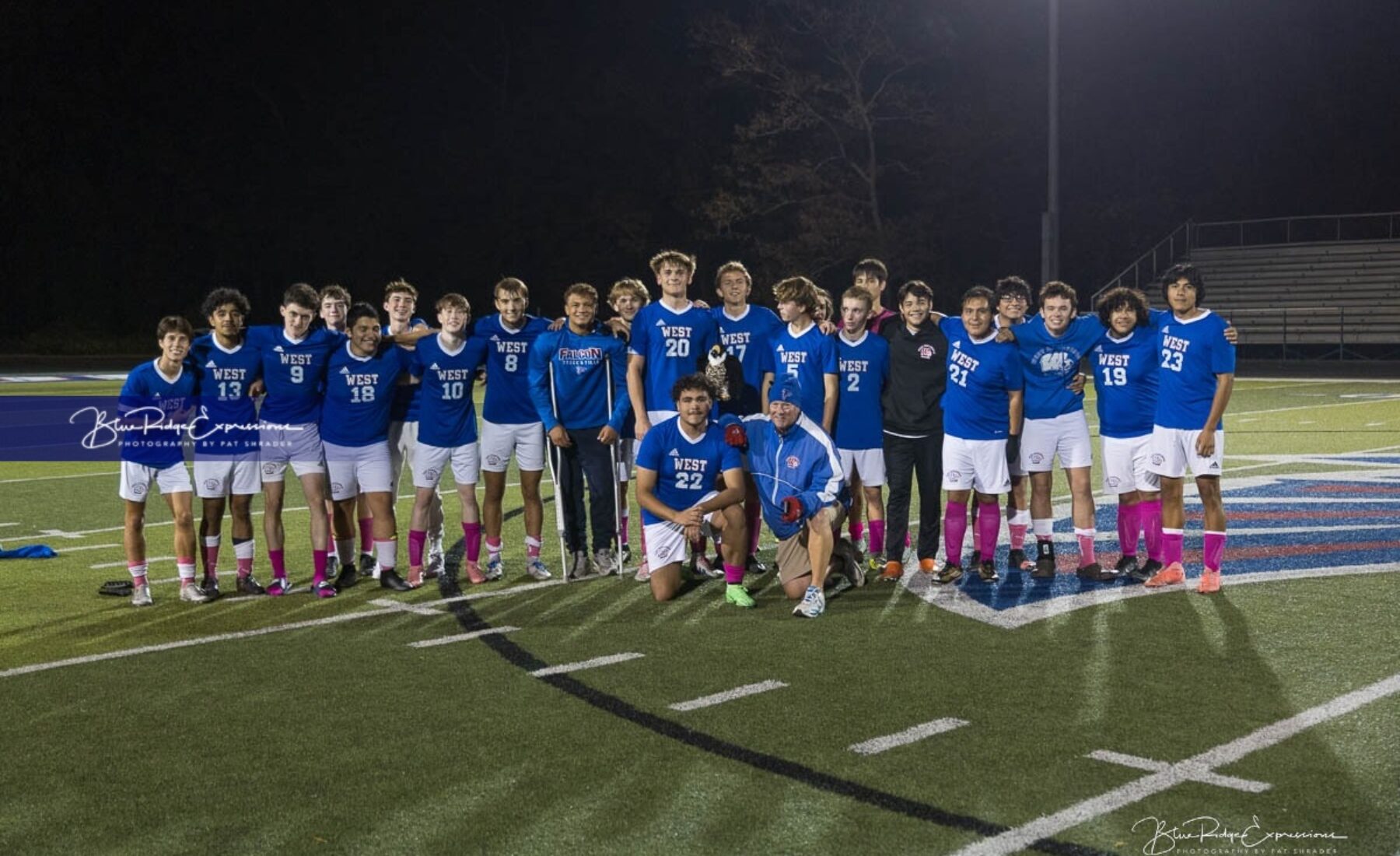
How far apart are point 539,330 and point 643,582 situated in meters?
1.74

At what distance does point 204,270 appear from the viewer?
154 ft

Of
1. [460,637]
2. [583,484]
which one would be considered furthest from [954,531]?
[460,637]

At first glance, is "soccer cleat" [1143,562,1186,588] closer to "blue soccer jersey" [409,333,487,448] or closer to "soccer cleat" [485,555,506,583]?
"soccer cleat" [485,555,506,583]

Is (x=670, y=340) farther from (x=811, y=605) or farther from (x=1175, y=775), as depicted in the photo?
(x=1175, y=775)

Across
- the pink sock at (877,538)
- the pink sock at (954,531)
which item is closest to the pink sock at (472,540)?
the pink sock at (877,538)

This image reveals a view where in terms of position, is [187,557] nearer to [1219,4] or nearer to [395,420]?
[395,420]

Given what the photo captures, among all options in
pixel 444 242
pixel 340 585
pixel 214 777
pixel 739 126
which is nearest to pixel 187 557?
pixel 340 585

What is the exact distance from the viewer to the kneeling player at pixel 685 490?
7676 millimetres

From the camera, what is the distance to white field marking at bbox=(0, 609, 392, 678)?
6414 mm

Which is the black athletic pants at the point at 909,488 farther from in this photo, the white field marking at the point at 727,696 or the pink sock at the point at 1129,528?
the white field marking at the point at 727,696

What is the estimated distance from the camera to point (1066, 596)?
7.67 metres

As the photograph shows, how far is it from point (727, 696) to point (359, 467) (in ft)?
11.1

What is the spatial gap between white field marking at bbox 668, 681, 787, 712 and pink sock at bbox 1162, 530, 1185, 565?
3078mm

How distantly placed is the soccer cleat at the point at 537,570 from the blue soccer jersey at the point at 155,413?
220 centimetres
